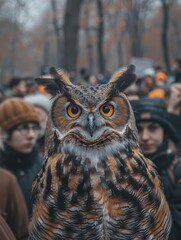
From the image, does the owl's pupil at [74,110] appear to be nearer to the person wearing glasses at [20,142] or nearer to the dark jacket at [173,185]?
the dark jacket at [173,185]

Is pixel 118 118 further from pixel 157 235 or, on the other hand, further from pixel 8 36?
pixel 8 36

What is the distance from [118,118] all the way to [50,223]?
521mm

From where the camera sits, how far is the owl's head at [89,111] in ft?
6.97

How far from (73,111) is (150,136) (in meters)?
1.33

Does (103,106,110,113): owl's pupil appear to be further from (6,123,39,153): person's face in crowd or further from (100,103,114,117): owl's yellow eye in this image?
(6,123,39,153): person's face in crowd

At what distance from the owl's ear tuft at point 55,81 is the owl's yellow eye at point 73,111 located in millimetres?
92

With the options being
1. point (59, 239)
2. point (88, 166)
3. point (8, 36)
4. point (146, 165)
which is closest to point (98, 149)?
point (88, 166)

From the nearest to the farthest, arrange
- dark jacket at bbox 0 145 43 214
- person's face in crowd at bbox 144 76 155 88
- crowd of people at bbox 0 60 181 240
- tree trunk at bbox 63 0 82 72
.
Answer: crowd of people at bbox 0 60 181 240, dark jacket at bbox 0 145 43 214, person's face in crowd at bbox 144 76 155 88, tree trunk at bbox 63 0 82 72

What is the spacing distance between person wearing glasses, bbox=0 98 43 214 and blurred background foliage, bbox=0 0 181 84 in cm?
89

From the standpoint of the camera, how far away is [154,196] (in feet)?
7.03

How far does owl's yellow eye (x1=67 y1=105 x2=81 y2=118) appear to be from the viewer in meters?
2.19

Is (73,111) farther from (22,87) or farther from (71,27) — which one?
(71,27)

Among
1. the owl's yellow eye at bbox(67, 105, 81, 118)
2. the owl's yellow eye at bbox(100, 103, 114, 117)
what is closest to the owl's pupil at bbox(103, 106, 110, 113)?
the owl's yellow eye at bbox(100, 103, 114, 117)

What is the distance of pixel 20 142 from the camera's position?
4.22 metres
